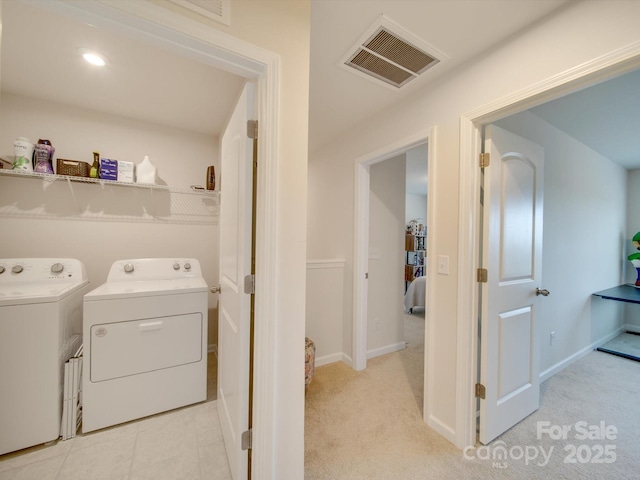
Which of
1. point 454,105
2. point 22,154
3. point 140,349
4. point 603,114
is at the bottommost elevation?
point 140,349

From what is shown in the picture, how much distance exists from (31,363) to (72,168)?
1.53m

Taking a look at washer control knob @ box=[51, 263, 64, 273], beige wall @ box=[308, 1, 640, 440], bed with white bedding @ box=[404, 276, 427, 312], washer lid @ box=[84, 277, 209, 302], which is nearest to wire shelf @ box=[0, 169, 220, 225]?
washer control knob @ box=[51, 263, 64, 273]

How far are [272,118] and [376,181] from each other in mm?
1947

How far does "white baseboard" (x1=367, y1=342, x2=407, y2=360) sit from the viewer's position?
2.79 meters

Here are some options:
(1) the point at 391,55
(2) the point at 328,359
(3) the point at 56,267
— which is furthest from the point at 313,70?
(2) the point at 328,359

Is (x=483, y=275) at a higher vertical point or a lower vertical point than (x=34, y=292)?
higher

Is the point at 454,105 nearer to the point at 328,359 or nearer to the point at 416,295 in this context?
the point at 328,359

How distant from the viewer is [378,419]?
71.4 inches

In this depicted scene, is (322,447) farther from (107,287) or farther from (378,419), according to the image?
(107,287)

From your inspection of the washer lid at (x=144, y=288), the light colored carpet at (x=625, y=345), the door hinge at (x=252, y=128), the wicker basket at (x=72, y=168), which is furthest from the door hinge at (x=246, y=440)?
the light colored carpet at (x=625, y=345)

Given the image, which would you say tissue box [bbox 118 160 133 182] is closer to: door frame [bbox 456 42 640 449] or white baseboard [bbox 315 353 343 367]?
white baseboard [bbox 315 353 343 367]

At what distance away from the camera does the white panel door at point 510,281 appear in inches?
61.6

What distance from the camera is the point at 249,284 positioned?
1151 mm

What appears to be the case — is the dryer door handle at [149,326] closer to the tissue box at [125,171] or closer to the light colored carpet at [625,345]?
the tissue box at [125,171]
